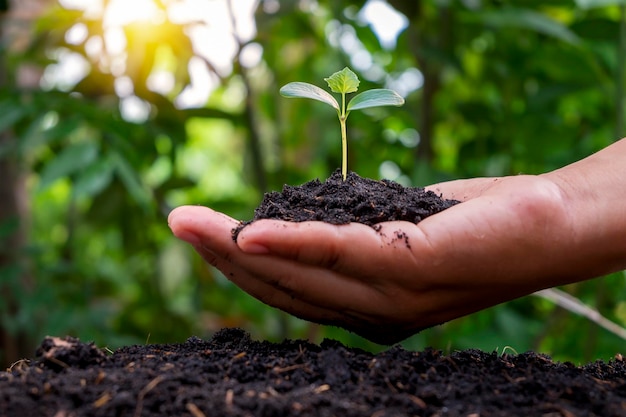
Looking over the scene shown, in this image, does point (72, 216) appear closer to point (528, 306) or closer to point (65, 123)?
point (65, 123)

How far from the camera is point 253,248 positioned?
0.66 m

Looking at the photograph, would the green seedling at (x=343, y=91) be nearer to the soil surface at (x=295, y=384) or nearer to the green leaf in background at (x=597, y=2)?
the soil surface at (x=295, y=384)

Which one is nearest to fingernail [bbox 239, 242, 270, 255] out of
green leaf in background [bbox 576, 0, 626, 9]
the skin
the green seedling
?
the skin

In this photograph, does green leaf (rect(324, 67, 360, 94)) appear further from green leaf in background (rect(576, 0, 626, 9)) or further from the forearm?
green leaf in background (rect(576, 0, 626, 9))

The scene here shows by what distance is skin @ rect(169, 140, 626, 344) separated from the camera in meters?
0.67

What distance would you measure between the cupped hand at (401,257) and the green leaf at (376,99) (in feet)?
0.52

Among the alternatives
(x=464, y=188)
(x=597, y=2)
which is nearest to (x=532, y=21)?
(x=597, y=2)

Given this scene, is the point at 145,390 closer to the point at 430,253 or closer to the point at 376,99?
the point at 430,253

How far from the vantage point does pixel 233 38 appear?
64.0 inches

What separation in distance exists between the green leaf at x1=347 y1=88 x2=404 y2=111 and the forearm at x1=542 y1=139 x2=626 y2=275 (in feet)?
0.67

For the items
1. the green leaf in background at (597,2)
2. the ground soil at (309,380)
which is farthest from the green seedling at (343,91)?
the green leaf in background at (597,2)

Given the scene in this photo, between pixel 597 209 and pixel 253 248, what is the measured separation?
1.33 feet

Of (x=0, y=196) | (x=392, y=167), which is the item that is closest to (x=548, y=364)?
(x=392, y=167)

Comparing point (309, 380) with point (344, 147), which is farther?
point (344, 147)
